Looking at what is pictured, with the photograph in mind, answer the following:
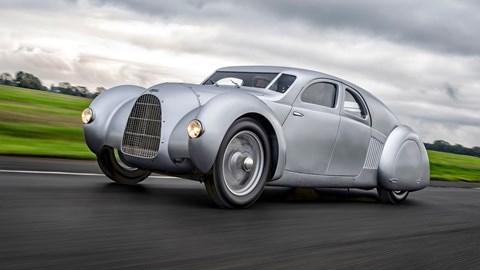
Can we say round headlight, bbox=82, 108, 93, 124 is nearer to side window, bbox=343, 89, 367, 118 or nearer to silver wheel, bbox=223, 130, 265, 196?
silver wheel, bbox=223, 130, 265, 196

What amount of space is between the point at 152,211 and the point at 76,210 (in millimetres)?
658

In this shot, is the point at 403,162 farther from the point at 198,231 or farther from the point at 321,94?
the point at 198,231

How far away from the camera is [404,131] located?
28.8 ft

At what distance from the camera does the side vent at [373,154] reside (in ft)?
27.1

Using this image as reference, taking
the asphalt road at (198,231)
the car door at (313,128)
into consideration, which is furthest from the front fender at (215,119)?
the car door at (313,128)

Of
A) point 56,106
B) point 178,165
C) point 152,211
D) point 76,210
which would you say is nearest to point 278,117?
point 178,165

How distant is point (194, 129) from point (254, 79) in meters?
2.11

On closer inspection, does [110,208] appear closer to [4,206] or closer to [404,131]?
[4,206]

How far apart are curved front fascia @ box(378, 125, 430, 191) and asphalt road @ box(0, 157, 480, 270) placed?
0.55 meters

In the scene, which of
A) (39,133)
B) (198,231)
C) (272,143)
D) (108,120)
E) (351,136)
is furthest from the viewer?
(39,133)

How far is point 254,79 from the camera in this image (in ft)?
25.2

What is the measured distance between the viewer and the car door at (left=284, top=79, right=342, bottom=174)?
6855mm

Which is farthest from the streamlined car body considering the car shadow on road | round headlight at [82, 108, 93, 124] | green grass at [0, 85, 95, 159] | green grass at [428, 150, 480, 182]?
green grass at [428, 150, 480, 182]

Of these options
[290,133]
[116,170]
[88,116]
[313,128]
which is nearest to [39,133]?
[116,170]
